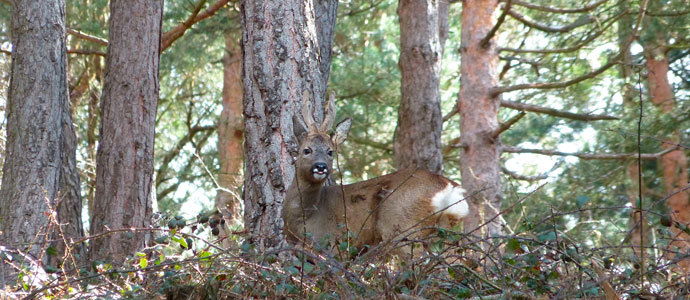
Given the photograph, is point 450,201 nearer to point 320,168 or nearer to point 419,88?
point 320,168

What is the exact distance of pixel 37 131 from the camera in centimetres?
745

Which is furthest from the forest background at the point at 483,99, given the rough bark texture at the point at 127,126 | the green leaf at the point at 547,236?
the green leaf at the point at 547,236

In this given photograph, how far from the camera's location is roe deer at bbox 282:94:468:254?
21.4 ft

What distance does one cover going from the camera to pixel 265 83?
657 centimetres

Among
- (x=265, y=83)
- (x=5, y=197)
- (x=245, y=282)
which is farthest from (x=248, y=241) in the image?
(x=5, y=197)

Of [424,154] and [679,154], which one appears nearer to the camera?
[424,154]

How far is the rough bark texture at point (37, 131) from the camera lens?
7.21m

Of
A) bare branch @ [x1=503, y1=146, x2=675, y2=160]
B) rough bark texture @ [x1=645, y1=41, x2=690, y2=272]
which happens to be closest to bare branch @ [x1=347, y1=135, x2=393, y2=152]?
bare branch @ [x1=503, y1=146, x2=675, y2=160]

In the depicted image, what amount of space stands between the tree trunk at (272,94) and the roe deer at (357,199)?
5.1 inches

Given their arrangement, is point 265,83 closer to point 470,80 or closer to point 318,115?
point 318,115

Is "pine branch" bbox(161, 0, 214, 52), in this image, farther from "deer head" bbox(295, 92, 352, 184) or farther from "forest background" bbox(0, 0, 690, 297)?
"deer head" bbox(295, 92, 352, 184)

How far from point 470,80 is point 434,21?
6.43 ft

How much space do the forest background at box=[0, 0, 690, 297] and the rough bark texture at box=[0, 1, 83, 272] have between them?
228cm

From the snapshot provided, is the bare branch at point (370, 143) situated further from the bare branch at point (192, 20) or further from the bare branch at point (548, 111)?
the bare branch at point (192, 20)
